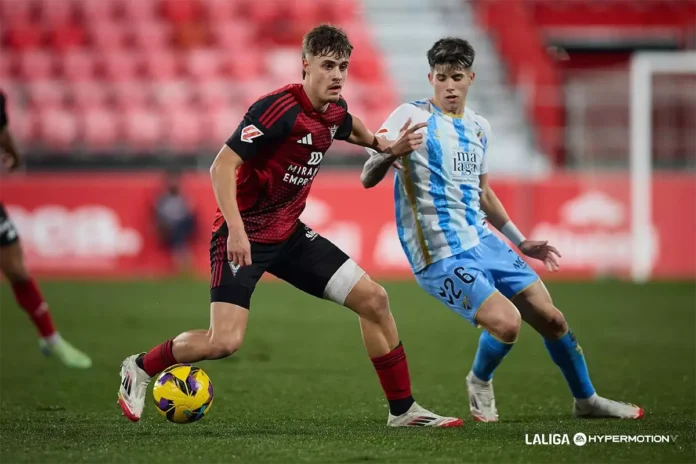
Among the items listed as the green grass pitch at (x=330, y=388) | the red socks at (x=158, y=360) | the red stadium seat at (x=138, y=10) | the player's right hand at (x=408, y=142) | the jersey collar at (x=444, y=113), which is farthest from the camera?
the red stadium seat at (x=138, y=10)

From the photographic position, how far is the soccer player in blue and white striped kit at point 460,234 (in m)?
5.96

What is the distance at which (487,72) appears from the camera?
67.8 ft

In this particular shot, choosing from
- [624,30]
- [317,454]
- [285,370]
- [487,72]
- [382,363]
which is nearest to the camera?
[317,454]

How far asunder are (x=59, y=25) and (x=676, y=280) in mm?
Result: 12712

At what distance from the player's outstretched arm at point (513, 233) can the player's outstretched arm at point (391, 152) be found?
660 mm

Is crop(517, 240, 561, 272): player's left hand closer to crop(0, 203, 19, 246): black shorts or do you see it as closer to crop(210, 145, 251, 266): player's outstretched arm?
crop(210, 145, 251, 266): player's outstretched arm

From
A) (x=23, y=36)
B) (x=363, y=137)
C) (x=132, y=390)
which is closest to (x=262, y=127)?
(x=363, y=137)

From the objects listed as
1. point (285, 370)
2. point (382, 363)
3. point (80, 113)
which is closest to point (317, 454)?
point (382, 363)

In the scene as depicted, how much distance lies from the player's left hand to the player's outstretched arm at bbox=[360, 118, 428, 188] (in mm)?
935

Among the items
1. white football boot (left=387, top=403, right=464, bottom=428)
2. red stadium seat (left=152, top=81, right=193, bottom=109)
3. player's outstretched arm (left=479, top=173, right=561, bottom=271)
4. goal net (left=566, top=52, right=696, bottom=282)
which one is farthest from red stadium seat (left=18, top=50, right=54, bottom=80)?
white football boot (left=387, top=403, right=464, bottom=428)

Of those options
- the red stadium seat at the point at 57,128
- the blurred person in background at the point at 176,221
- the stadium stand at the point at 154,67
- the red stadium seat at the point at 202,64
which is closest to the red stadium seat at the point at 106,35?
the stadium stand at the point at 154,67

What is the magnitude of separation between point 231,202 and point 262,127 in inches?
16.8

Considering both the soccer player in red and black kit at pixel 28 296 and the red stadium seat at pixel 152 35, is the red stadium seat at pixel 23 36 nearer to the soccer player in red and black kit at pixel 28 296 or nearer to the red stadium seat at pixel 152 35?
the red stadium seat at pixel 152 35

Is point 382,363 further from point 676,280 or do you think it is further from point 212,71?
point 212,71
